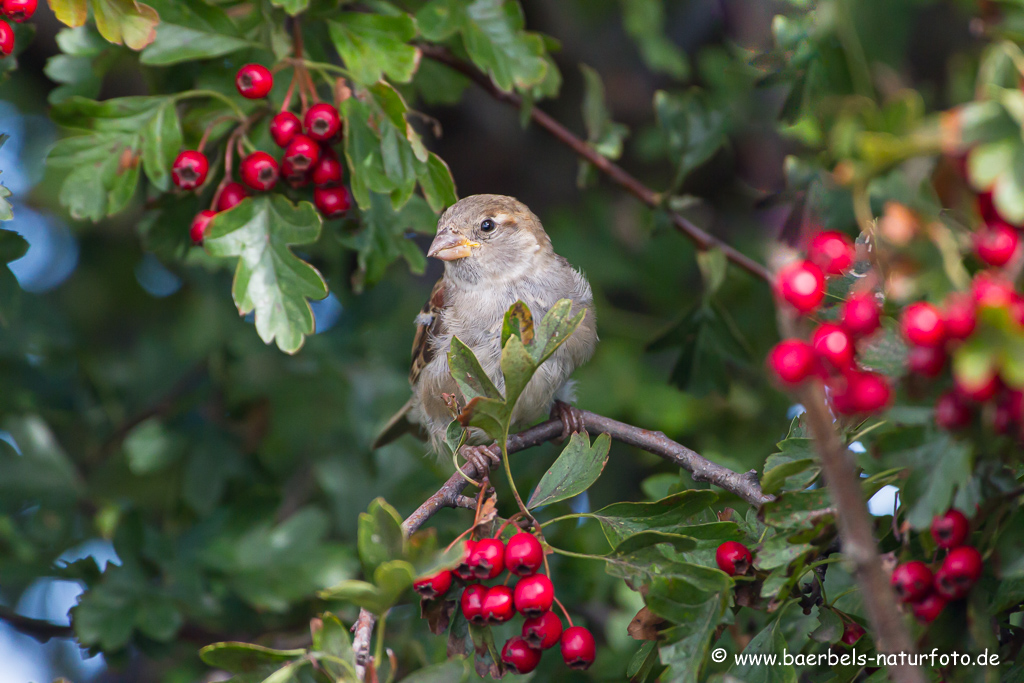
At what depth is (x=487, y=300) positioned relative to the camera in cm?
337

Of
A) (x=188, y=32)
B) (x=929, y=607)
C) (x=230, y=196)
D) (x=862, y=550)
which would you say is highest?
(x=188, y=32)

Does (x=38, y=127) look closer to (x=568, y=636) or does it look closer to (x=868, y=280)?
(x=568, y=636)

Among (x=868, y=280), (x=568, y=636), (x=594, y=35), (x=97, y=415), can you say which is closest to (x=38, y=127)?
(x=97, y=415)

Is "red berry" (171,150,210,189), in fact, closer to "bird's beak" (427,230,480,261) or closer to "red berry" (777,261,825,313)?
"bird's beak" (427,230,480,261)

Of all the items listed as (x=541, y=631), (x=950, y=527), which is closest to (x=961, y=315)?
(x=950, y=527)

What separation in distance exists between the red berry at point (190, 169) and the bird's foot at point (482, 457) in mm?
1058

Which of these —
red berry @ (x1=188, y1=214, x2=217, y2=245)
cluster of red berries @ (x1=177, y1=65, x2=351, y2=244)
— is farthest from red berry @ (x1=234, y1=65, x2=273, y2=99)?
red berry @ (x1=188, y1=214, x2=217, y2=245)

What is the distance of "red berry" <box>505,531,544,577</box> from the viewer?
5.67 feet

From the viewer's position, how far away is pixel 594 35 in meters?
5.13

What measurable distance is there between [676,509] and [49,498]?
2524mm

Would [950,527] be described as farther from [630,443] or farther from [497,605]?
[630,443]

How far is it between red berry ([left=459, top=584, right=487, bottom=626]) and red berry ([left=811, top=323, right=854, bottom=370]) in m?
0.92

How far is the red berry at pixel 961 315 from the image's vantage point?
3.30ft

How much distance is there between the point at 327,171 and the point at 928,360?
5.66 feet
